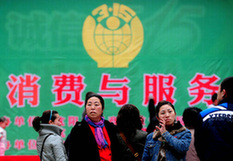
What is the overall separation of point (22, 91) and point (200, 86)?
9.58 feet

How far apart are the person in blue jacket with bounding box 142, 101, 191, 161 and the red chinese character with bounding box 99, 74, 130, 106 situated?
2874 mm

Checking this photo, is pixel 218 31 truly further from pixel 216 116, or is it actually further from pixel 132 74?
→ pixel 216 116

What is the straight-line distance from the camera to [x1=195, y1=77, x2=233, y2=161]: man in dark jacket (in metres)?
2.03

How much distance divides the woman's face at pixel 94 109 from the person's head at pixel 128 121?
0.19 metres

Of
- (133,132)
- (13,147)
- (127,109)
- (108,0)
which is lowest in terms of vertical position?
(13,147)

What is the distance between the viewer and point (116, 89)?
559 centimetres

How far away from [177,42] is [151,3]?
788 millimetres

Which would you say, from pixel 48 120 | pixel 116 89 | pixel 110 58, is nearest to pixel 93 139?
pixel 48 120

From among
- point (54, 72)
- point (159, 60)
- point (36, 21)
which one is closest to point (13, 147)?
point (54, 72)

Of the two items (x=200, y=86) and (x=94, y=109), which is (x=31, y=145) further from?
(x=94, y=109)

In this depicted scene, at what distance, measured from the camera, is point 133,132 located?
276 centimetres

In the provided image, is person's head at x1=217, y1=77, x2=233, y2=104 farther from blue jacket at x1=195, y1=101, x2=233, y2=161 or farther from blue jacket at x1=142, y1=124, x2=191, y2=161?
blue jacket at x1=142, y1=124, x2=191, y2=161

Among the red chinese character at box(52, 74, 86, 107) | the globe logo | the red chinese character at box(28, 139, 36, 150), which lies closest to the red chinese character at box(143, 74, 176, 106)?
the globe logo

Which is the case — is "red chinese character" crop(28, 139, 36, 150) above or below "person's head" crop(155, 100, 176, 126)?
below
